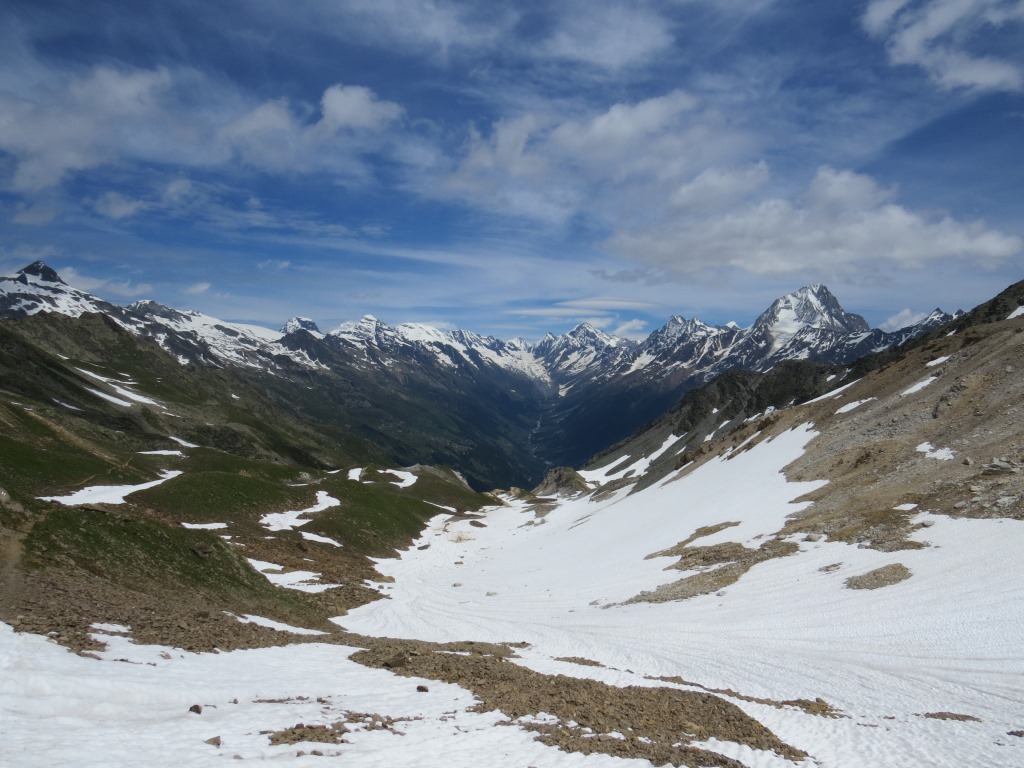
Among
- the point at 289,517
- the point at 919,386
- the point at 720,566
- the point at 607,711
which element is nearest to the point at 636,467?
the point at 919,386

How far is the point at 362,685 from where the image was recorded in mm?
19547

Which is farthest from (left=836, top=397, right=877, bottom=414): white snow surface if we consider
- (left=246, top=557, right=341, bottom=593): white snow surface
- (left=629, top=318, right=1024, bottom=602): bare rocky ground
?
(left=246, top=557, right=341, bottom=593): white snow surface

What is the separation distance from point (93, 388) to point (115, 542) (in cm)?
13347

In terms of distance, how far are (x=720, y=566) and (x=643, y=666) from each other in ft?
62.4

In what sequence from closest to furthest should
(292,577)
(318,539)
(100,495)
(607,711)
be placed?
(607,711)
(292,577)
(100,495)
(318,539)

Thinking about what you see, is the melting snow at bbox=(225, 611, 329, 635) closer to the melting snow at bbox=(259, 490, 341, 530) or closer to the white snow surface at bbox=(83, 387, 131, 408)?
the melting snow at bbox=(259, 490, 341, 530)

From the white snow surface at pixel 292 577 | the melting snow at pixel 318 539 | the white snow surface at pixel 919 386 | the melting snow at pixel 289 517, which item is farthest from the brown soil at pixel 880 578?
the melting snow at pixel 289 517

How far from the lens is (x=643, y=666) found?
27703 millimetres

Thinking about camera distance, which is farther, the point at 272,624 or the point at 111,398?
the point at 111,398

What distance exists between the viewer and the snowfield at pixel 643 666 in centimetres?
1379

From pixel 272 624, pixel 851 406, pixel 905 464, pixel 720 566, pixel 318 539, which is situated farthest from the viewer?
pixel 851 406

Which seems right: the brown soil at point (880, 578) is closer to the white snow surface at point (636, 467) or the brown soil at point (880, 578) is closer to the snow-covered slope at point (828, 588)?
the snow-covered slope at point (828, 588)

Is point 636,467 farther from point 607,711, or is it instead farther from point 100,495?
point 607,711

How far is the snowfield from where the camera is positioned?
13.8m
